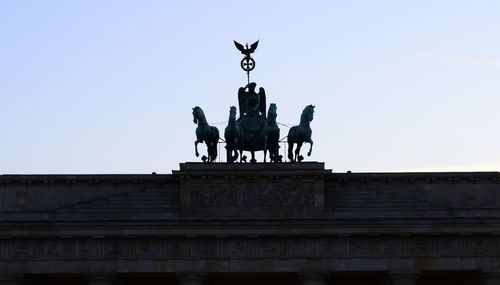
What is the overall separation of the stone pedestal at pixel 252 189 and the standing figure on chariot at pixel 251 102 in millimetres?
2891

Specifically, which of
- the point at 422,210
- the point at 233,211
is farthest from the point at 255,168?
the point at 422,210

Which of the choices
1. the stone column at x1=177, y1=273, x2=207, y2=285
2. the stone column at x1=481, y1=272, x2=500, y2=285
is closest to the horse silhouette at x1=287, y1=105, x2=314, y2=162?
the stone column at x1=177, y1=273, x2=207, y2=285

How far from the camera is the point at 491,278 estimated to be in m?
88.2

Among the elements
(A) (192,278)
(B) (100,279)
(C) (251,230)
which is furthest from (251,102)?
(B) (100,279)

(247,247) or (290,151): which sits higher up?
(290,151)

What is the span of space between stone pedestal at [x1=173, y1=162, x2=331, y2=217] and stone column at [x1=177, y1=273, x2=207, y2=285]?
2.78 m

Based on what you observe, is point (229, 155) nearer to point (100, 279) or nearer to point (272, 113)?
point (272, 113)

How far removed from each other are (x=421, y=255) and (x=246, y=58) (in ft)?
40.9

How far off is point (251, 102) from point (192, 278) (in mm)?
8897

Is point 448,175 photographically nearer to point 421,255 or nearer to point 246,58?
point 421,255

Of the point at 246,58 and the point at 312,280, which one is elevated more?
the point at 246,58

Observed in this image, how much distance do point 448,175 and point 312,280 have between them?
8.43 meters

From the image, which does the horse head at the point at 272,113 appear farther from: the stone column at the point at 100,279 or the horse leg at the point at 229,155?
the stone column at the point at 100,279

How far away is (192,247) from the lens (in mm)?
88375
